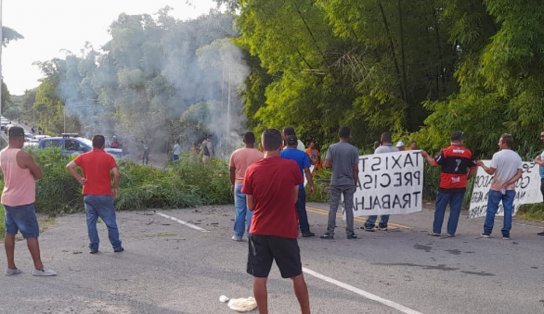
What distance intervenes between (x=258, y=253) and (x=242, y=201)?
4.27 meters

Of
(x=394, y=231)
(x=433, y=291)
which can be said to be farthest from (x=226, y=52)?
(x=433, y=291)

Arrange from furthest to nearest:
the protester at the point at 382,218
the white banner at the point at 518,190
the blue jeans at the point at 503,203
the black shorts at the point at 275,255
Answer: the white banner at the point at 518,190 → the protester at the point at 382,218 → the blue jeans at the point at 503,203 → the black shorts at the point at 275,255

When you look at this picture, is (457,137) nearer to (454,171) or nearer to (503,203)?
(454,171)

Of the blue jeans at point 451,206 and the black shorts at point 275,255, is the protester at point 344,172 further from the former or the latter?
the black shorts at point 275,255

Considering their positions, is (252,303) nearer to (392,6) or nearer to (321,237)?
(321,237)

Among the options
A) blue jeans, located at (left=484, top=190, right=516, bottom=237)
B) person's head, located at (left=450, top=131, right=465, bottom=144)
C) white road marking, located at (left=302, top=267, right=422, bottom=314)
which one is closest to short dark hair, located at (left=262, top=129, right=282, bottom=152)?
white road marking, located at (left=302, top=267, right=422, bottom=314)

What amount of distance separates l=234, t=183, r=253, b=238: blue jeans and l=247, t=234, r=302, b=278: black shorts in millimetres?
4072

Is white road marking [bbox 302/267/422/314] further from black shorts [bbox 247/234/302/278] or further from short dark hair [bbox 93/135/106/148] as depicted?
→ short dark hair [bbox 93/135/106/148]

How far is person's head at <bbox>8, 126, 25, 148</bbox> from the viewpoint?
742 centimetres

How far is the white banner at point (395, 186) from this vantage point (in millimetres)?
11305

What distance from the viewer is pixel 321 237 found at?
10.4m

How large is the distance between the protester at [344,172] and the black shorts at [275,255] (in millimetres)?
4677

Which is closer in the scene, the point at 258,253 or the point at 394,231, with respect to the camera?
the point at 258,253

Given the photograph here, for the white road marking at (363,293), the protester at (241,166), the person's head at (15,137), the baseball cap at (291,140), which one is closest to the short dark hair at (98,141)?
the person's head at (15,137)
